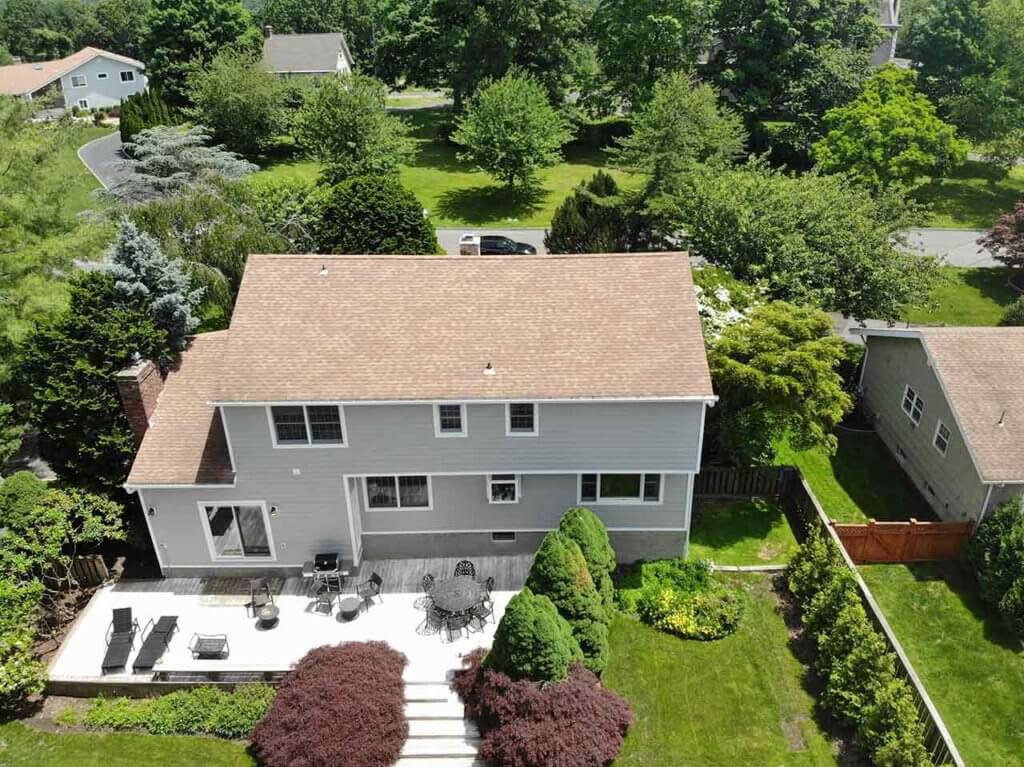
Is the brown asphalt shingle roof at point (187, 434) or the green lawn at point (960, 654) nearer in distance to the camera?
the green lawn at point (960, 654)

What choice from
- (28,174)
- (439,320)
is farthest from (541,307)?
(28,174)

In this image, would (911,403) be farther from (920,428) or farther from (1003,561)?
(1003,561)

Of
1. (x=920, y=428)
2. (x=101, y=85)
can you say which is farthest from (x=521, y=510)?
(x=101, y=85)

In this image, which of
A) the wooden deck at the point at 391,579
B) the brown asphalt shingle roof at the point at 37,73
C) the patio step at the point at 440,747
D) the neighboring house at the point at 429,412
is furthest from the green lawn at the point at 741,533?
the brown asphalt shingle roof at the point at 37,73

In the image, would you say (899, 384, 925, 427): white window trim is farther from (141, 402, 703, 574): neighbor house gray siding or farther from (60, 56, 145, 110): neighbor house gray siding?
(60, 56, 145, 110): neighbor house gray siding

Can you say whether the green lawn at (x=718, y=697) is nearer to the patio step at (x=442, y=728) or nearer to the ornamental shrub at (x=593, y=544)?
the ornamental shrub at (x=593, y=544)

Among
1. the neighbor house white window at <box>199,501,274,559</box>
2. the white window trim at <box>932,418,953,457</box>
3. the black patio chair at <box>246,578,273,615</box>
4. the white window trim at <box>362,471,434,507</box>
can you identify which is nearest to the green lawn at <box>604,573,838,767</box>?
the white window trim at <box>362,471,434,507</box>
